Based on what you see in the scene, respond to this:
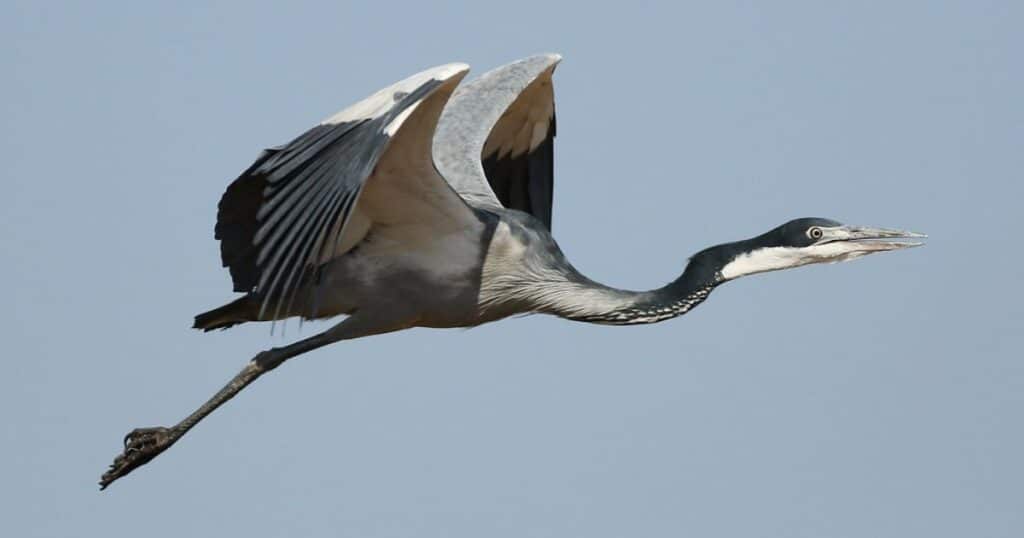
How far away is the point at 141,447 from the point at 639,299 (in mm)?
2898

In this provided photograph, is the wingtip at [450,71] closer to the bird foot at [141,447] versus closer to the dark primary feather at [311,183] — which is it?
the dark primary feather at [311,183]

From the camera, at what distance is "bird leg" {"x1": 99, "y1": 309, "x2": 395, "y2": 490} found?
37.0ft

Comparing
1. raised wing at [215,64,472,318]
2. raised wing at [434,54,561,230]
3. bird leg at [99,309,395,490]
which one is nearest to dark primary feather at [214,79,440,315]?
raised wing at [215,64,472,318]

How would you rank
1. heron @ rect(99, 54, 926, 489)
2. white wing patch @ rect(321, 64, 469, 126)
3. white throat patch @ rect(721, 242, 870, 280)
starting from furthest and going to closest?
1. white throat patch @ rect(721, 242, 870, 280)
2. heron @ rect(99, 54, 926, 489)
3. white wing patch @ rect(321, 64, 469, 126)

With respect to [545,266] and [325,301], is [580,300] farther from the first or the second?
[325,301]

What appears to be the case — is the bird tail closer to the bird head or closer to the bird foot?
the bird foot

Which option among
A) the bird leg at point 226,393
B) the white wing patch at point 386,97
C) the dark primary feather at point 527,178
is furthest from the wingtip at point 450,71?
the dark primary feather at point 527,178

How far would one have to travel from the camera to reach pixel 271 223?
32.3 ft

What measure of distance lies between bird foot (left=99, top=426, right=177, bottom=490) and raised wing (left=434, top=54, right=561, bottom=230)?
234 cm

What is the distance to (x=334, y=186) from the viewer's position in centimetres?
970

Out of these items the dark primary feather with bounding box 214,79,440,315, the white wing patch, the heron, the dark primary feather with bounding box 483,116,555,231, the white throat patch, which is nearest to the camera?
the dark primary feather with bounding box 214,79,440,315

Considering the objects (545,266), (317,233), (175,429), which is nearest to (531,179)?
(545,266)

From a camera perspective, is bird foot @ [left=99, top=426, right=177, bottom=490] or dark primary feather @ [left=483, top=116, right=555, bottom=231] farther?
dark primary feather @ [left=483, top=116, right=555, bottom=231]

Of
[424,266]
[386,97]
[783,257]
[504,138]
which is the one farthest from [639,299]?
[504,138]
